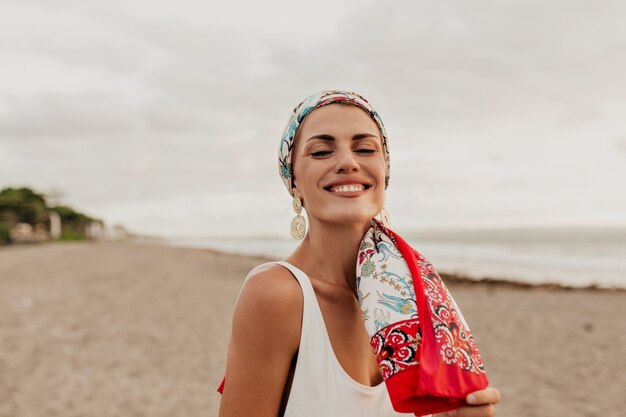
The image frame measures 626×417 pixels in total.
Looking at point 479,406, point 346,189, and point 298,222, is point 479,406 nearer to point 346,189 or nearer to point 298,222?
point 346,189

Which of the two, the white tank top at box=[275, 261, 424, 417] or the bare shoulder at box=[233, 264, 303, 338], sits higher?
the bare shoulder at box=[233, 264, 303, 338]

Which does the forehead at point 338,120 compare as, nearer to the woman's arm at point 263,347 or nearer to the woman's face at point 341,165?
the woman's face at point 341,165

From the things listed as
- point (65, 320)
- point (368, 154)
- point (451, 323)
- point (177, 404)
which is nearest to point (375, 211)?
point (368, 154)

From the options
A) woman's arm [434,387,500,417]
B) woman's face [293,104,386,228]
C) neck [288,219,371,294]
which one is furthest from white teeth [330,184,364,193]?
woman's arm [434,387,500,417]

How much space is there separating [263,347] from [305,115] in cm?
80

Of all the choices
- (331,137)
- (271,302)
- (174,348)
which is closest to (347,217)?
(331,137)

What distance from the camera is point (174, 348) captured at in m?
8.23

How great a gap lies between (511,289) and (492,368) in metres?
10.6

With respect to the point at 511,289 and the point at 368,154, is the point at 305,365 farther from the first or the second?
the point at 511,289

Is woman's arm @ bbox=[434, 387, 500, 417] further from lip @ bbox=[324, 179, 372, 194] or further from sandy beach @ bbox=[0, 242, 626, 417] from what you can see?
sandy beach @ bbox=[0, 242, 626, 417]

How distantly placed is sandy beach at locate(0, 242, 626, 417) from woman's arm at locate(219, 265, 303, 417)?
454 cm

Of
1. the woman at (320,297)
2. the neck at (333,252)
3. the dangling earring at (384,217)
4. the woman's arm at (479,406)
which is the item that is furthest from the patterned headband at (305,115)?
the woman's arm at (479,406)

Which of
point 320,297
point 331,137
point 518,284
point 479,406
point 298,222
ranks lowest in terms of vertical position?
point 518,284

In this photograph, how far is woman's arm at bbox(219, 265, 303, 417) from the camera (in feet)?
4.88
